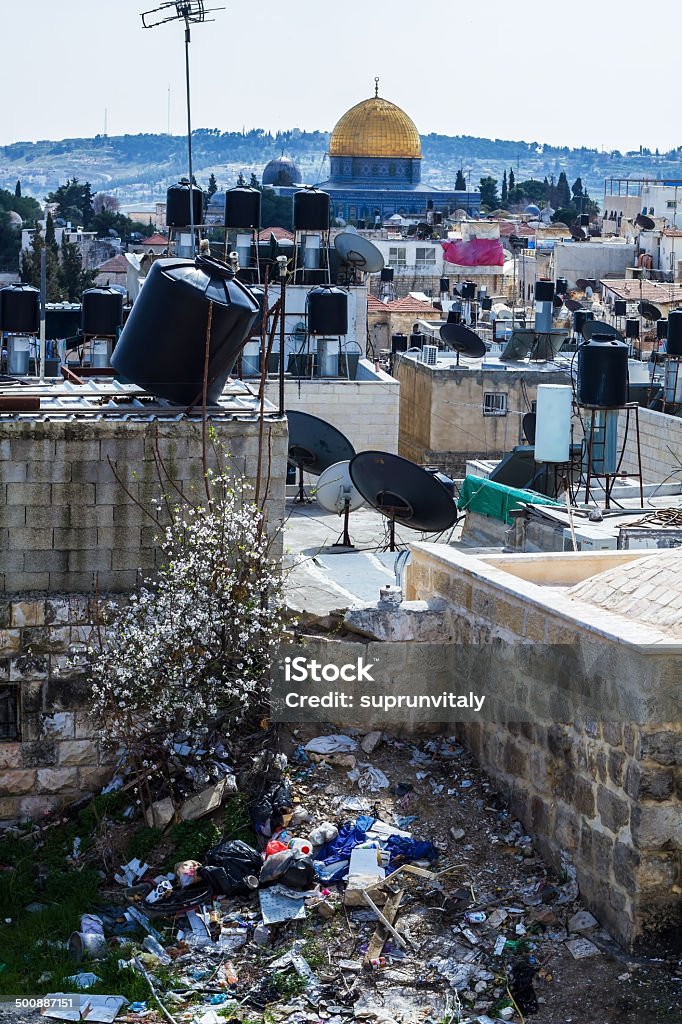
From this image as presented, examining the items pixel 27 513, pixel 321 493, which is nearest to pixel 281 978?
pixel 27 513

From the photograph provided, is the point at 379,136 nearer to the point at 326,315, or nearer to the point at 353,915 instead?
the point at 326,315

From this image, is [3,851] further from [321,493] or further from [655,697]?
[321,493]

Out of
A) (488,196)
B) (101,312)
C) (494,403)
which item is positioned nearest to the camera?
(101,312)

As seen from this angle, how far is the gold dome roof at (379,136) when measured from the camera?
Result: 116 metres

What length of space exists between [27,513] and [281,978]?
3.68m

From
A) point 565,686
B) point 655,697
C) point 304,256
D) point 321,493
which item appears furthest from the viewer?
point 304,256

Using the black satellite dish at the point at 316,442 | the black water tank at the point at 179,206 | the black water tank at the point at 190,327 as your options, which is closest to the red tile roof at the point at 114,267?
the black water tank at the point at 179,206

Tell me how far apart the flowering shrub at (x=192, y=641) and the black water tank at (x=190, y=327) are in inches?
49.8

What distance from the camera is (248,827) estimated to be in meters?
9.26

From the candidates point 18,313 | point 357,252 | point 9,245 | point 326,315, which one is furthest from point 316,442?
point 9,245

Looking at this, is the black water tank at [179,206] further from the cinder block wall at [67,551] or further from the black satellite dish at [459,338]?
the cinder block wall at [67,551]

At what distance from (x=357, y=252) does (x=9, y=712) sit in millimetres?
22356

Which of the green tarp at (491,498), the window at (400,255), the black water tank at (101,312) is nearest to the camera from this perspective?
the green tarp at (491,498)

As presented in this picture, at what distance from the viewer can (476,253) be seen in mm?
65812
